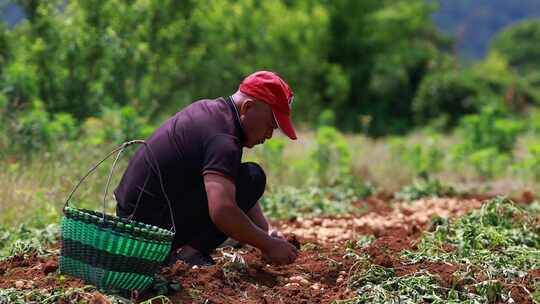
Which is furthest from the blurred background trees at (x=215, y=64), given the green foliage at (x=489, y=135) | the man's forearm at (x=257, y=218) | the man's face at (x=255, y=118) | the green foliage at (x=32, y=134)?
the man's face at (x=255, y=118)

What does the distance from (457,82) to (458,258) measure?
61.5 ft

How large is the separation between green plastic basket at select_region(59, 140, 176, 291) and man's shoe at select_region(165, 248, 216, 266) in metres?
0.73

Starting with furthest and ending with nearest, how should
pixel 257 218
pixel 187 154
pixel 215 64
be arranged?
pixel 215 64, pixel 257 218, pixel 187 154

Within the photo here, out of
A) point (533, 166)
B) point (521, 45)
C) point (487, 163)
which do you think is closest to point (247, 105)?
point (533, 166)

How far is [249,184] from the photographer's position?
4566mm

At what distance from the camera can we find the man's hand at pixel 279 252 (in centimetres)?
418

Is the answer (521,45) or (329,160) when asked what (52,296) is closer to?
(329,160)

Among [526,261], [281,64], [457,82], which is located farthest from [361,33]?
[526,261]

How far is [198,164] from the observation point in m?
4.16

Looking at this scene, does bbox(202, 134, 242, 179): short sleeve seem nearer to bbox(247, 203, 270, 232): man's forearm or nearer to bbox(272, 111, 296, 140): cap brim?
bbox(272, 111, 296, 140): cap brim

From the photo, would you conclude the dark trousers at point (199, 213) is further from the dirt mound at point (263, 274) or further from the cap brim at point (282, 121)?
the cap brim at point (282, 121)

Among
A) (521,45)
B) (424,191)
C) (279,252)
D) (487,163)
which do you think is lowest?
(521,45)

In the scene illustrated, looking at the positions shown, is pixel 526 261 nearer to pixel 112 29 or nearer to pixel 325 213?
pixel 325 213

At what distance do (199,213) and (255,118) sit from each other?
60 centimetres
